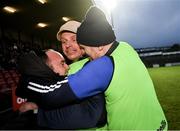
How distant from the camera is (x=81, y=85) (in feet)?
6.45

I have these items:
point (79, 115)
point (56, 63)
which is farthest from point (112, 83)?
point (56, 63)

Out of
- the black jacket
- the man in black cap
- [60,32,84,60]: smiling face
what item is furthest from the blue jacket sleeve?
[60,32,84,60]: smiling face

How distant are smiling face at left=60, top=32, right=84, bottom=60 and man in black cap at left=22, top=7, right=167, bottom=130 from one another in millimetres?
1575

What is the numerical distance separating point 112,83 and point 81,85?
7.4 inches

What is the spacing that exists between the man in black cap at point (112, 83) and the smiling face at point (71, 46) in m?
1.58

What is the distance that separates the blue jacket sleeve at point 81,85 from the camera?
1962mm

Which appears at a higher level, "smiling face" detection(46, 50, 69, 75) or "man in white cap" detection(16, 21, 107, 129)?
"smiling face" detection(46, 50, 69, 75)

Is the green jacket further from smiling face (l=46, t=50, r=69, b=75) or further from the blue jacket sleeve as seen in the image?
smiling face (l=46, t=50, r=69, b=75)

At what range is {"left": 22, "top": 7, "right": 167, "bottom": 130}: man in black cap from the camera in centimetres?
197

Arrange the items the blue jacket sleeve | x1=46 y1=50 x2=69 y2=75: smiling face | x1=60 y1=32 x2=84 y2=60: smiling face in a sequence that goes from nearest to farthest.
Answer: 1. the blue jacket sleeve
2. x1=46 y1=50 x2=69 y2=75: smiling face
3. x1=60 y1=32 x2=84 y2=60: smiling face

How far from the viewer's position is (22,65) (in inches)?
86.7

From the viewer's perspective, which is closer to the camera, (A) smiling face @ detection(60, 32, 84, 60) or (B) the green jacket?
(B) the green jacket

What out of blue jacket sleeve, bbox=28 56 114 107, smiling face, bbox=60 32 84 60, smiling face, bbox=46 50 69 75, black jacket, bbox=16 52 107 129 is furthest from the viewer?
smiling face, bbox=60 32 84 60

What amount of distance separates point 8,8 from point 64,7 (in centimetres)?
254
